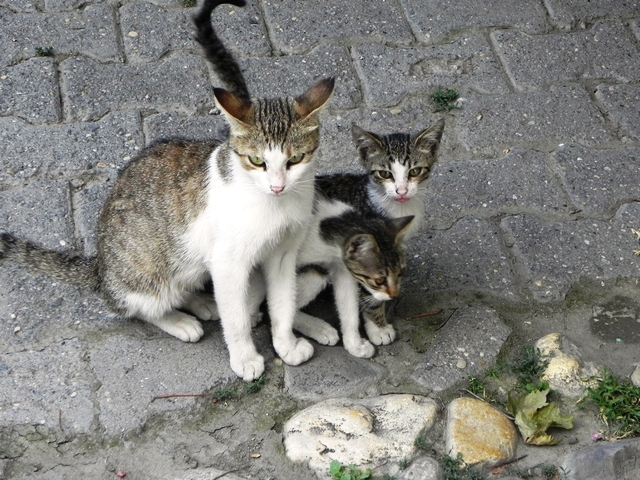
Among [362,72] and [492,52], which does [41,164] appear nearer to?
[362,72]

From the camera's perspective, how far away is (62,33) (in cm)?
593

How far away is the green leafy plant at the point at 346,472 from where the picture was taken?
3.58 meters

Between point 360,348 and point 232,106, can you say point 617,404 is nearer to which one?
point 360,348

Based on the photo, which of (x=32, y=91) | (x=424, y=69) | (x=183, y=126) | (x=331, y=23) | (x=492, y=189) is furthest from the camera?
(x=331, y=23)

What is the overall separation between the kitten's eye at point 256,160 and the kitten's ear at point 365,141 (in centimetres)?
83

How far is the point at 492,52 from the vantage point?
19.9 feet

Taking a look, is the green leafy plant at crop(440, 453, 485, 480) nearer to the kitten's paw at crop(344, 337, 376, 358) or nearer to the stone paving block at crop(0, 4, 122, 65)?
the kitten's paw at crop(344, 337, 376, 358)

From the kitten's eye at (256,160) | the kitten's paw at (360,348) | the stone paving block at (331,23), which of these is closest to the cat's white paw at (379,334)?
the kitten's paw at (360,348)

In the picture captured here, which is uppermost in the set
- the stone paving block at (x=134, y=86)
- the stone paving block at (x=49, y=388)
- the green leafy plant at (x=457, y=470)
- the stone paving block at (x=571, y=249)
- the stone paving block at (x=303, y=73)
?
the stone paving block at (x=134, y=86)

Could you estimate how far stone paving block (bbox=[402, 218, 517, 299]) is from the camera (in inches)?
183

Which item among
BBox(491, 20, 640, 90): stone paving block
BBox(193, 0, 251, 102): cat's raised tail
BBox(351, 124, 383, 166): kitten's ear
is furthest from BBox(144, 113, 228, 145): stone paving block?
BBox(491, 20, 640, 90): stone paving block

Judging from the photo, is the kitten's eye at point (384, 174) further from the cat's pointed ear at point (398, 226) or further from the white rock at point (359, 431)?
the white rock at point (359, 431)

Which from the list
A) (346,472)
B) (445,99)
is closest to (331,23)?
(445,99)

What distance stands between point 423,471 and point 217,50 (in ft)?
6.62
